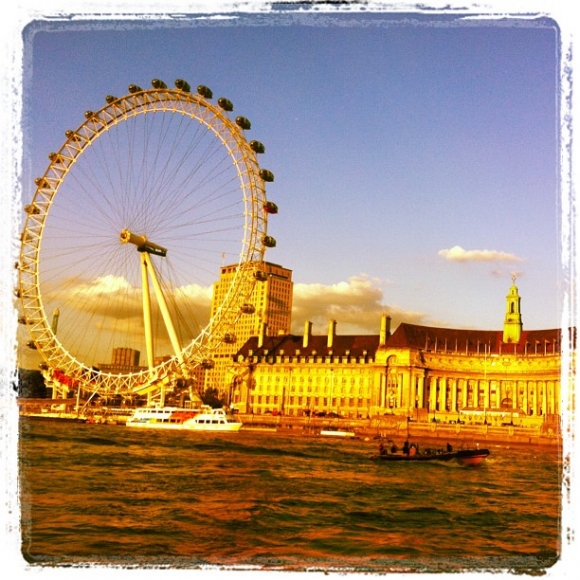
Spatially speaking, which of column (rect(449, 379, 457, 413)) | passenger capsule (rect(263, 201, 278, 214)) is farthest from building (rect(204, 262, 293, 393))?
passenger capsule (rect(263, 201, 278, 214))

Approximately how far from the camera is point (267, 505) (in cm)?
2009

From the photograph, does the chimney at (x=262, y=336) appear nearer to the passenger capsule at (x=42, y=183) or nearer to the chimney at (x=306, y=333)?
the chimney at (x=306, y=333)

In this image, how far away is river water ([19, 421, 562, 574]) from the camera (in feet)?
37.3

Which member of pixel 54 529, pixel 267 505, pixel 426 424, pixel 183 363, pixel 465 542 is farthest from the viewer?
pixel 426 424

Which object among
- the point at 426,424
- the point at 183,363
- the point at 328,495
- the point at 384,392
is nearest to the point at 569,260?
the point at 328,495

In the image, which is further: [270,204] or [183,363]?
[183,363]

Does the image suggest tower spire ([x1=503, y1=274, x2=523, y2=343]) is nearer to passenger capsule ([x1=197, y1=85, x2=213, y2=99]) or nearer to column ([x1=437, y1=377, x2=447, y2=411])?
column ([x1=437, y1=377, x2=447, y2=411])

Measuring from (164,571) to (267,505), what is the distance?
10501 mm

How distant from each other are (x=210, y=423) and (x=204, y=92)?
35547 mm

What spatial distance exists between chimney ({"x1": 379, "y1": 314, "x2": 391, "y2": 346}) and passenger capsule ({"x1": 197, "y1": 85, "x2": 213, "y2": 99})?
A: 62033mm

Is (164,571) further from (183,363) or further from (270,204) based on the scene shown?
(183,363)

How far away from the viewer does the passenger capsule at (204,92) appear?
3894 centimetres

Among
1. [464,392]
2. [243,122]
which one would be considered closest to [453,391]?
[464,392]

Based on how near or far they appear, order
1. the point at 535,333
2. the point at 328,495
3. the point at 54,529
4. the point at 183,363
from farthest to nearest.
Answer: the point at 535,333 < the point at 183,363 < the point at 328,495 < the point at 54,529
